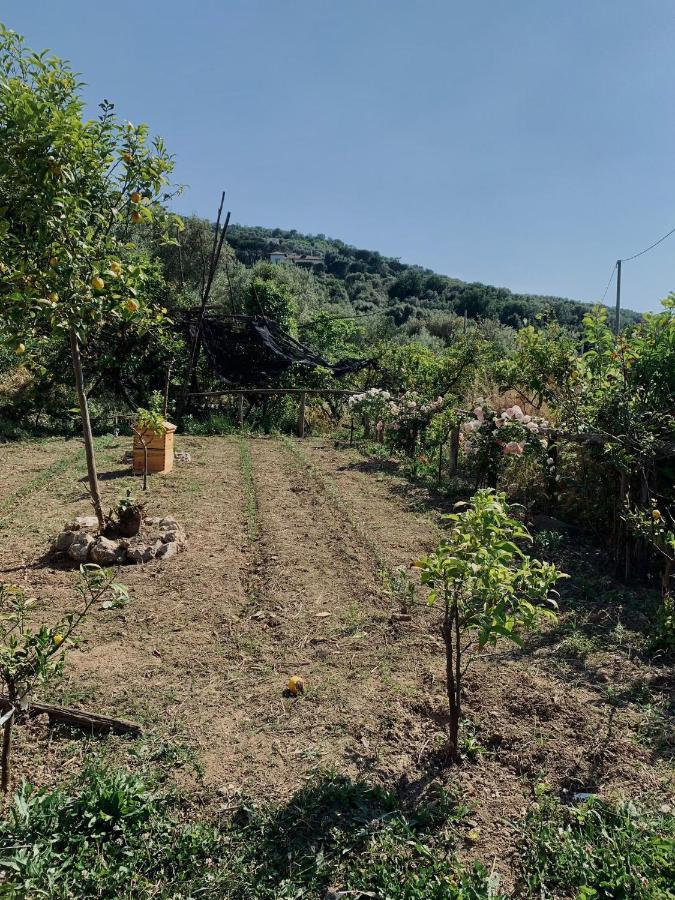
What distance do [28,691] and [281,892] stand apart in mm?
1155

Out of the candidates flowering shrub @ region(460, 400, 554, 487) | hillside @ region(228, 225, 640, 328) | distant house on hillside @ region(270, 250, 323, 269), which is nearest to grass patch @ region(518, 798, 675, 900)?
flowering shrub @ region(460, 400, 554, 487)

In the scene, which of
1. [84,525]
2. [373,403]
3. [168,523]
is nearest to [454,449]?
[373,403]

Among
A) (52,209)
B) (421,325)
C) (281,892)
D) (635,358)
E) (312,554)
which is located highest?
(421,325)

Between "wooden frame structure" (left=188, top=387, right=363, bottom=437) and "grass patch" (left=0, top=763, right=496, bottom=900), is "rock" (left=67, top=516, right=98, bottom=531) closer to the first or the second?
"grass patch" (left=0, top=763, right=496, bottom=900)

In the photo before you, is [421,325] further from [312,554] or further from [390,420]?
[312,554]

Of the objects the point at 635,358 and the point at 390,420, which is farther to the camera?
the point at 390,420

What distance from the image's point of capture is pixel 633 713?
2.85 metres

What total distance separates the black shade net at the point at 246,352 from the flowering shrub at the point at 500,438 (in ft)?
20.6

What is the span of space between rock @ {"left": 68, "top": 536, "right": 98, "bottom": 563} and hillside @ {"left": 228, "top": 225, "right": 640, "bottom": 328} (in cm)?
3782

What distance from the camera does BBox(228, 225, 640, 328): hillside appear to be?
45969 millimetres

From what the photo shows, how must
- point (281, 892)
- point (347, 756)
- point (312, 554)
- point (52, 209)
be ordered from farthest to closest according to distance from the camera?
point (312, 554)
point (52, 209)
point (347, 756)
point (281, 892)

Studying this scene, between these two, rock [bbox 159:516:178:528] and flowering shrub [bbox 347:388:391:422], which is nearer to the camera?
rock [bbox 159:516:178:528]

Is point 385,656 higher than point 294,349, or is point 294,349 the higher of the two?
point 294,349

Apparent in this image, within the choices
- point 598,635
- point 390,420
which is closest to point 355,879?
point 598,635
